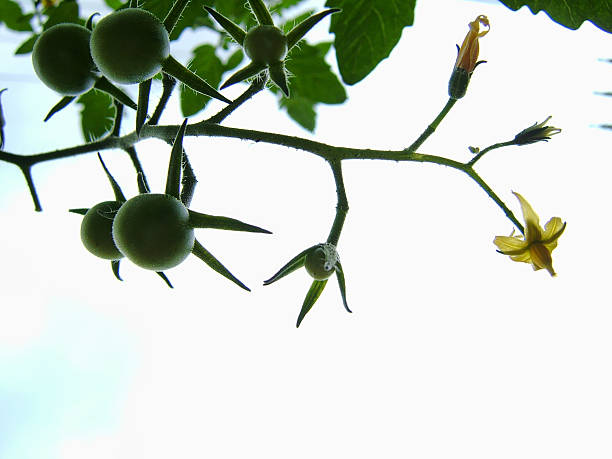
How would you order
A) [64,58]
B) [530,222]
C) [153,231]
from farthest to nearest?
1. [530,222]
2. [64,58]
3. [153,231]

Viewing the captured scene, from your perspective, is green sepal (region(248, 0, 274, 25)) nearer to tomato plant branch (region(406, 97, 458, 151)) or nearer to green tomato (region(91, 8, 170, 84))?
green tomato (region(91, 8, 170, 84))

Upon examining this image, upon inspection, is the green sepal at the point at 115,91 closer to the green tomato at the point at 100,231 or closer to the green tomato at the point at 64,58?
the green tomato at the point at 64,58

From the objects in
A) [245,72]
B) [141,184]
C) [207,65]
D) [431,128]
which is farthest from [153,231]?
[207,65]

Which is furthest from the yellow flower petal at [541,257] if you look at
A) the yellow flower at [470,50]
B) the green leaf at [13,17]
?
the green leaf at [13,17]

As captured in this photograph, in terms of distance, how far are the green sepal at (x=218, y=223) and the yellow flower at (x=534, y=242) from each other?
1.40 feet

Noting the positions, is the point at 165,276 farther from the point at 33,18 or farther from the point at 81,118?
the point at 33,18

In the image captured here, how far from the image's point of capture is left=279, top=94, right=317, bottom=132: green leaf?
5.23 feet

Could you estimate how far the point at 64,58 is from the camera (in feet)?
2.49

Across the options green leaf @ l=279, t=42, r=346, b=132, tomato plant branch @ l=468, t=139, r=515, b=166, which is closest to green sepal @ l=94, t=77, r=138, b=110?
tomato plant branch @ l=468, t=139, r=515, b=166

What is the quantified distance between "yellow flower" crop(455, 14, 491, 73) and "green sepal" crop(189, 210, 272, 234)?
0.44 metres

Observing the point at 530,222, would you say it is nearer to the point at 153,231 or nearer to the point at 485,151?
the point at 485,151

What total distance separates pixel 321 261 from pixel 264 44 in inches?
11.6

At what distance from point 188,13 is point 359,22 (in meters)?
0.35

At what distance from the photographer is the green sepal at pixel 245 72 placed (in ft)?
2.36
